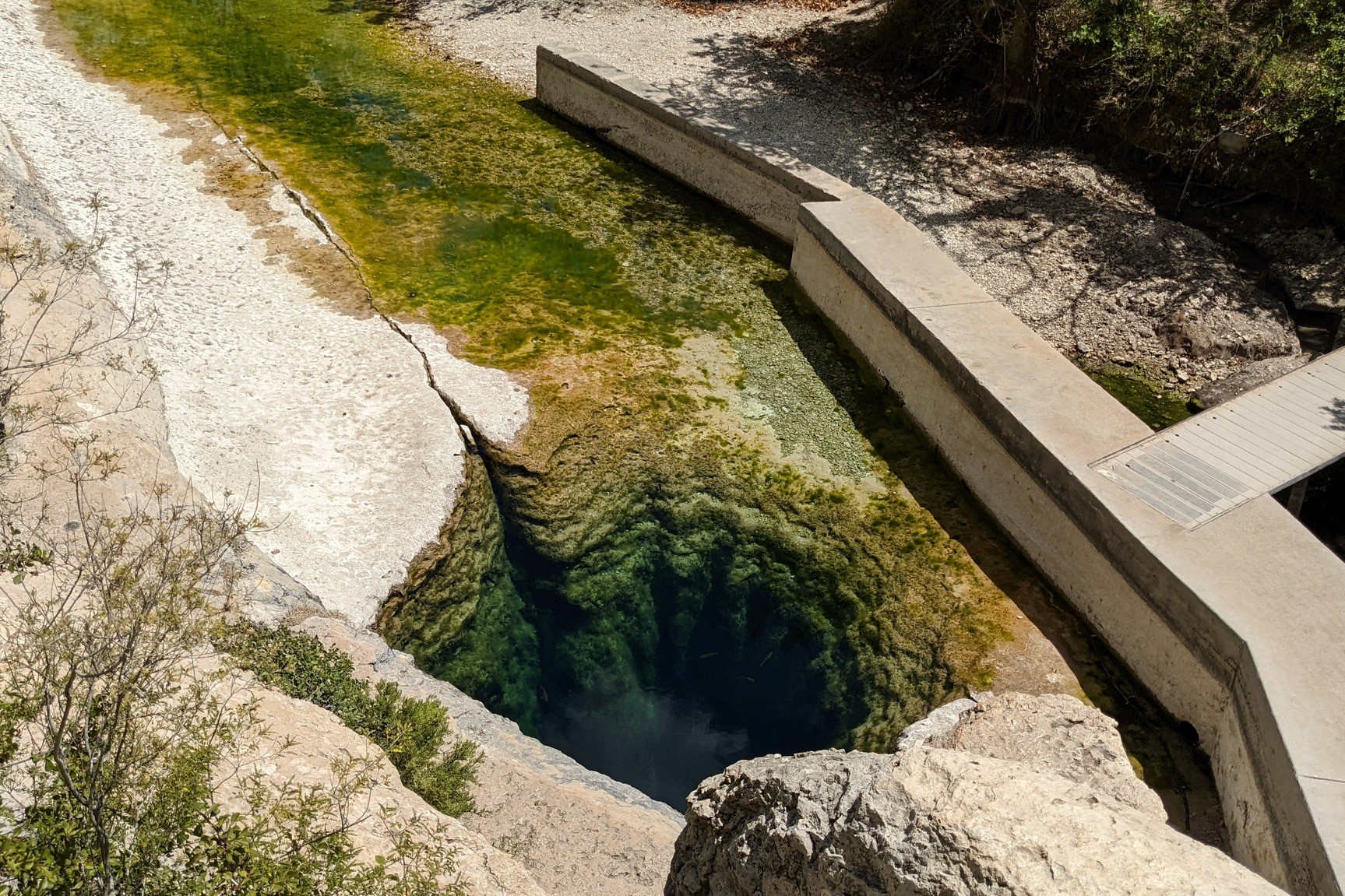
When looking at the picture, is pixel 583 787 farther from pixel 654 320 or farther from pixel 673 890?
pixel 654 320

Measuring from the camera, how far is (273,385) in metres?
7.52

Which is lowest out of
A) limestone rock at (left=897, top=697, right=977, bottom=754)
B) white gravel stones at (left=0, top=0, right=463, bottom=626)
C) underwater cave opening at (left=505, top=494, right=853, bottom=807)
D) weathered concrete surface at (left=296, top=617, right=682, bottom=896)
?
underwater cave opening at (left=505, top=494, right=853, bottom=807)

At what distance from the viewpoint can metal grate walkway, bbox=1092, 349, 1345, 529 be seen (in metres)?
6.29

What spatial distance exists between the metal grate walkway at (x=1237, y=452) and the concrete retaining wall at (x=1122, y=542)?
0.42 feet

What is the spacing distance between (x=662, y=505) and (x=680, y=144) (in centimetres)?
531

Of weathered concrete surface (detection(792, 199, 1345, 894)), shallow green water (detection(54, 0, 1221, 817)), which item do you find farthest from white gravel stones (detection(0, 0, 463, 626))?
weathered concrete surface (detection(792, 199, 1345, 894))

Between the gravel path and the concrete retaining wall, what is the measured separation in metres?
1.21

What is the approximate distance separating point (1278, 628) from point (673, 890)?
11.0ft

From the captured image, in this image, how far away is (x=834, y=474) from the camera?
24.8ft

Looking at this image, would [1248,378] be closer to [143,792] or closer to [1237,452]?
[1237,452]

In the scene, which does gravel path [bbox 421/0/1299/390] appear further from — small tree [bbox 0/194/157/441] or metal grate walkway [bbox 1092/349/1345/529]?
small tree [bbox 0/194/157/441]

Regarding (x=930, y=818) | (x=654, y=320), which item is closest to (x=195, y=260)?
(x=654, y=320)

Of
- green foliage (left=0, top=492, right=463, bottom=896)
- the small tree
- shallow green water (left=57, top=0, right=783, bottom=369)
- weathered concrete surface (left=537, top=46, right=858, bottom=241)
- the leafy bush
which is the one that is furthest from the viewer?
weathered concrete surface (left=537, top=46, right=858, bottom=241)

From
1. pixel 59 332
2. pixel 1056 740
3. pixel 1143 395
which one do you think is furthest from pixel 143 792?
pixel 1143 395
